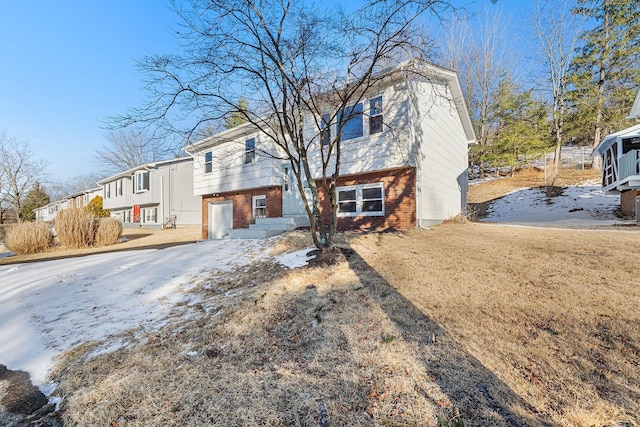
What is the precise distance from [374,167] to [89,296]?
27.0 feet

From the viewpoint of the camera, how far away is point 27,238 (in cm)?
1280

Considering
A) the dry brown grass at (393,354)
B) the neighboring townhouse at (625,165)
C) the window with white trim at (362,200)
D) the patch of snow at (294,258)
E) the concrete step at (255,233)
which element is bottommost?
the dry brown grass at (393,354)

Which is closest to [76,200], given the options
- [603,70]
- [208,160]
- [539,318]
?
[208,160]

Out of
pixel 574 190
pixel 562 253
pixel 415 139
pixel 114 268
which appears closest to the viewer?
pixel 562 253

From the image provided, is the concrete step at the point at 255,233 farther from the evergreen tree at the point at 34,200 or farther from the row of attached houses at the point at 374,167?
the evergreen tree at the point at 34,200

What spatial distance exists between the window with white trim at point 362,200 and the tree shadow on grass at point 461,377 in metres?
6.44

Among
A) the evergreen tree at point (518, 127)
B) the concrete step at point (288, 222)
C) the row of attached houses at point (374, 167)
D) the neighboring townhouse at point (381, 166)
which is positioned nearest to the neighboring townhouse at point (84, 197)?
the row of attached houses at point (374, 167)

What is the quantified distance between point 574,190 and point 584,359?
2319cm

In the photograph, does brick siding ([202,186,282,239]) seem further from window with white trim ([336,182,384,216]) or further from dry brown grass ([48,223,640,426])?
dry brown grass ([48,223,640,426])

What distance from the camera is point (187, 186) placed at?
24859mm

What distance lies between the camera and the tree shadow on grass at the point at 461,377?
2104 millimetres

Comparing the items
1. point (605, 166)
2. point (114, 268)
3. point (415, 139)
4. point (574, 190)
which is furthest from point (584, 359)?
point (574, 190)

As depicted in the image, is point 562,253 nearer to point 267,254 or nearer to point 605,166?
point 267,254

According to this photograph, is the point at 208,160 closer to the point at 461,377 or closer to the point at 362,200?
the point at 362,200
